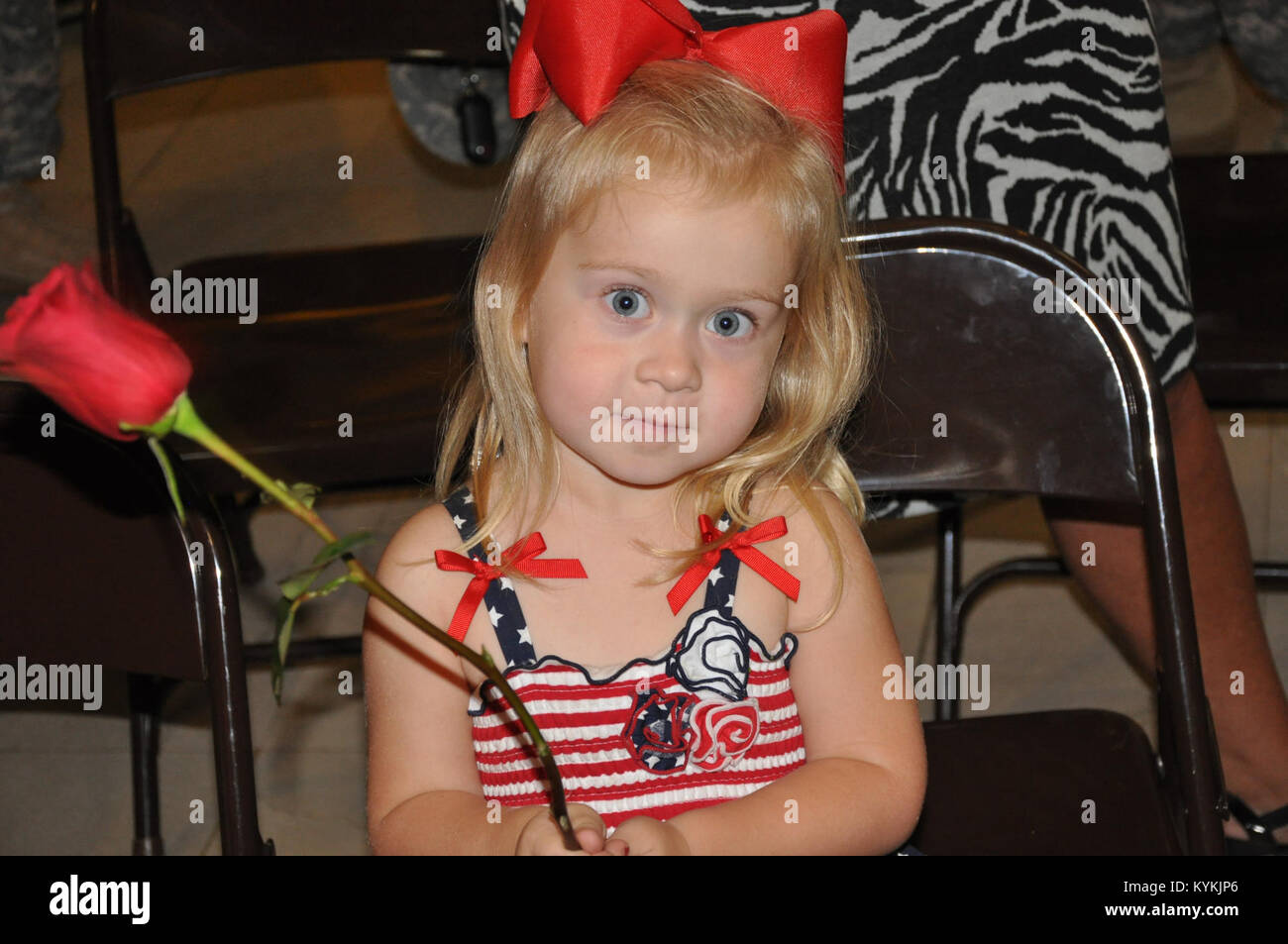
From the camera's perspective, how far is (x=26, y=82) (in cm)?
305

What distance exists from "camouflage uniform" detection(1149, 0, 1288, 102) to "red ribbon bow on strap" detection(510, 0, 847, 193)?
2234mm

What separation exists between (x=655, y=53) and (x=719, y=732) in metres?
0.43

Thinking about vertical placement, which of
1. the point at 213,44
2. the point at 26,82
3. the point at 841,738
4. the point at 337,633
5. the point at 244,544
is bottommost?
the point at 841,738

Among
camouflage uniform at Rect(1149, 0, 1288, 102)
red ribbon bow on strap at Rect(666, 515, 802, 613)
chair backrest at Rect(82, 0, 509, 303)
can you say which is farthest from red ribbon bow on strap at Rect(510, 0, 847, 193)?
camouflage uniform at Rect(1149, 0, 1288, 102)

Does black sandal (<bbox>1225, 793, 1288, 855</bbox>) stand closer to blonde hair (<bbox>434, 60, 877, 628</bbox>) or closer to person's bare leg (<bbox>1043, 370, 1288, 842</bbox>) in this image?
person's bare leg (<bbox>1043, 370, 1288, 842</bbox>)

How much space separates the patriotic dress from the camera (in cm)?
94

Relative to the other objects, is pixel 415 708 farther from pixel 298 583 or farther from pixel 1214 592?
pixel 1214 592

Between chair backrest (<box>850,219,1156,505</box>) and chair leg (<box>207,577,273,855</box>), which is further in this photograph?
chair backrest (<box>850,219,1156,505</box>)

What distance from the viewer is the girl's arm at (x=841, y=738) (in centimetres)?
89

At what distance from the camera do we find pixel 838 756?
0.95 m

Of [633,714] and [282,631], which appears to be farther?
[633,714]

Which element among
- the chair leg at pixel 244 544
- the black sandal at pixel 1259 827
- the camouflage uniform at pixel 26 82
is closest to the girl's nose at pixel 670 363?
the black sandal at pixel 1259 827

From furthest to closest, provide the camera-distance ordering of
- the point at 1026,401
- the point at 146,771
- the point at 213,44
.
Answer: the point at 213,44
the point at 146,771
the point at 1026,401

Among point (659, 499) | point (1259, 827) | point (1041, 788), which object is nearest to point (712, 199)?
point (659, 499)
